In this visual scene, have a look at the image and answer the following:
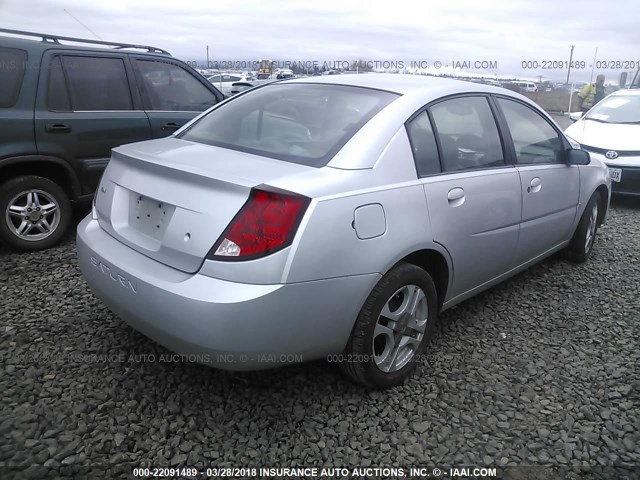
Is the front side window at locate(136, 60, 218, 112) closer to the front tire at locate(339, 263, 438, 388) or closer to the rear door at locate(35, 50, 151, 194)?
the rear door at locate(35, 50, 151, 194)

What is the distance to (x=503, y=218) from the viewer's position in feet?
10.3

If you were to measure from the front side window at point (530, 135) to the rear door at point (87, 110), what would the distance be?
3257 mm

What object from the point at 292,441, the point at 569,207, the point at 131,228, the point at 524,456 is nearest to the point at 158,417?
the point at 292,441

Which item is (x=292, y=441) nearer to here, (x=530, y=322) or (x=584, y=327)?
(x=530, y=322)

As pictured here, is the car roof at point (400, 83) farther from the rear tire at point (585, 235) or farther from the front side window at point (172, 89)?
the front side window at point (172, 89)

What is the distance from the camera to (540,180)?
3.50 metres

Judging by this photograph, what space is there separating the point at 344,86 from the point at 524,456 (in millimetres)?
2097

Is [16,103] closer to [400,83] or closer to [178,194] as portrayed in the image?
[178,194]

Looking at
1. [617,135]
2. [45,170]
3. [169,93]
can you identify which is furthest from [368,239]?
[617,135]

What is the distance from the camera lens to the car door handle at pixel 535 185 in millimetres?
3377

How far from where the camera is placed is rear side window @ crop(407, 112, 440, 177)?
2.59 m

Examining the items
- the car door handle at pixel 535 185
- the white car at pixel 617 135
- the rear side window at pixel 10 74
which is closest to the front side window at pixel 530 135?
the car door handle at pixel 535 185

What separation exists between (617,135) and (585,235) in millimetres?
3383

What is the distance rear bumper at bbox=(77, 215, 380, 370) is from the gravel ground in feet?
1.22
